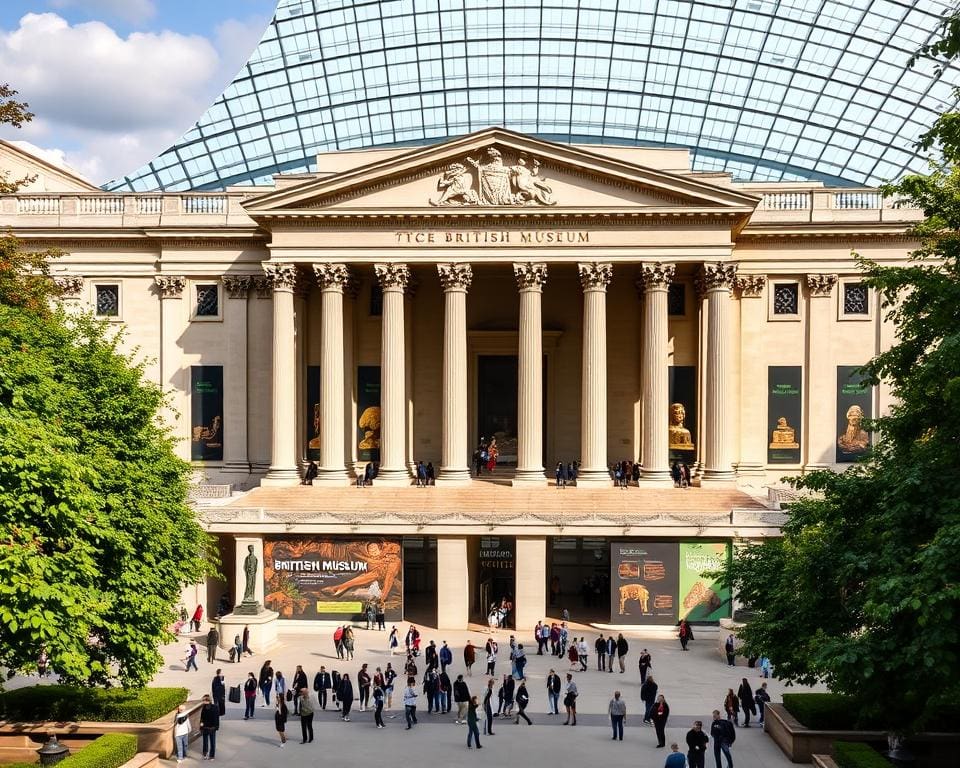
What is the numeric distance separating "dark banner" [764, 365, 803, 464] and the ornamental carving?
17831 millimetres

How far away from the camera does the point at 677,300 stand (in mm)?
53281

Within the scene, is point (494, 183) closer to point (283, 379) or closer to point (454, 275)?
point (454, 275)

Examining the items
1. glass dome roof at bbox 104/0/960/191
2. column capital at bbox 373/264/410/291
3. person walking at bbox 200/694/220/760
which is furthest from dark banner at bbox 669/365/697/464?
person walking at bbox 200/694/220/760

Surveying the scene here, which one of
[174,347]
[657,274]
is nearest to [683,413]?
[657,274]

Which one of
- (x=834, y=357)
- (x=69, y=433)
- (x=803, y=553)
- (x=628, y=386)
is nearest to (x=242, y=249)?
(x=628, y=386)

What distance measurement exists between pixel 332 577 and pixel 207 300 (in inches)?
918

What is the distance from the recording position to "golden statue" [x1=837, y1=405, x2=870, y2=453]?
50500 mm

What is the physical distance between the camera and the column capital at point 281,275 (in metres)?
48.2

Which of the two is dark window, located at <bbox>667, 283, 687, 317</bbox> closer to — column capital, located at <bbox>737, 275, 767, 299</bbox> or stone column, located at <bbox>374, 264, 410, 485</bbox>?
column capital, located at <bbox>737, 275, 767, 299</bbox>

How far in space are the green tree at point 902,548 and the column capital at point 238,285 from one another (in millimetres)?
39517

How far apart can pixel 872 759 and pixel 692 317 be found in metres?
36.2

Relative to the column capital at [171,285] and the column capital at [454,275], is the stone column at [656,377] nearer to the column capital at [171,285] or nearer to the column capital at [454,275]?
the column capital at [454,275]

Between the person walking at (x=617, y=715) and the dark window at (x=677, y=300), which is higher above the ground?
the dark window at (x=677, y=300)

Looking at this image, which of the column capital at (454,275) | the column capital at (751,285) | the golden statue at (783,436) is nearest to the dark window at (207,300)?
the column capital at (454,275)
